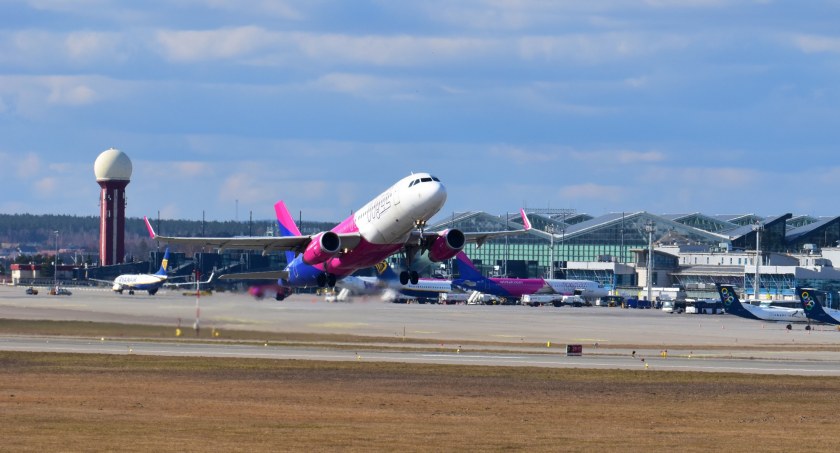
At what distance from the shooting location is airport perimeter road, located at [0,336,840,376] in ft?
231

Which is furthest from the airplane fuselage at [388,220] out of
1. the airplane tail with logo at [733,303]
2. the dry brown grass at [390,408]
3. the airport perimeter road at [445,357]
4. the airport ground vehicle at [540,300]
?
the airport ground vehicle at [540,300]

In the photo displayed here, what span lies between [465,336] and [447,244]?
97.9ft

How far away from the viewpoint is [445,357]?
75.3 metres

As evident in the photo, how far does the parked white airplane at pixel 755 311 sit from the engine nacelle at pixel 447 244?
70601 mm

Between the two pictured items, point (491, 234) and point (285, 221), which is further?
point (285, 221)

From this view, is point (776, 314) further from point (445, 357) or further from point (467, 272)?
point (445, 357)

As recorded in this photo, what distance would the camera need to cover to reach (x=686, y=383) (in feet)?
197

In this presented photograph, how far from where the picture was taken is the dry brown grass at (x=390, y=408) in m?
38.2

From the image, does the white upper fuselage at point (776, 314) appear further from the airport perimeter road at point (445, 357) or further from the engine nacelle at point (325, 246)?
the engine nacelle at point (325, 246)

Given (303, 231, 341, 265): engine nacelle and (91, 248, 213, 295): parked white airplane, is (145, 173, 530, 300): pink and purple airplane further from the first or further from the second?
(91, 248, 213, 295): parked white airplane

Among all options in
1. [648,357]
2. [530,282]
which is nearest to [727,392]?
[648,357]

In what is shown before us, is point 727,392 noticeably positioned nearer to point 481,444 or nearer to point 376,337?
point 481,444

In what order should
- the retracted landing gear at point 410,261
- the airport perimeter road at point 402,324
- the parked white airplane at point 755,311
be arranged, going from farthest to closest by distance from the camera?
1. the parked white airplane at point 755,311
2. the airport perimeter road at point 402,324
3. the retracted landing gear at point 410,261

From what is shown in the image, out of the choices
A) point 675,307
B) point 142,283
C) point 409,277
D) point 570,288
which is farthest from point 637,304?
point 409,277
